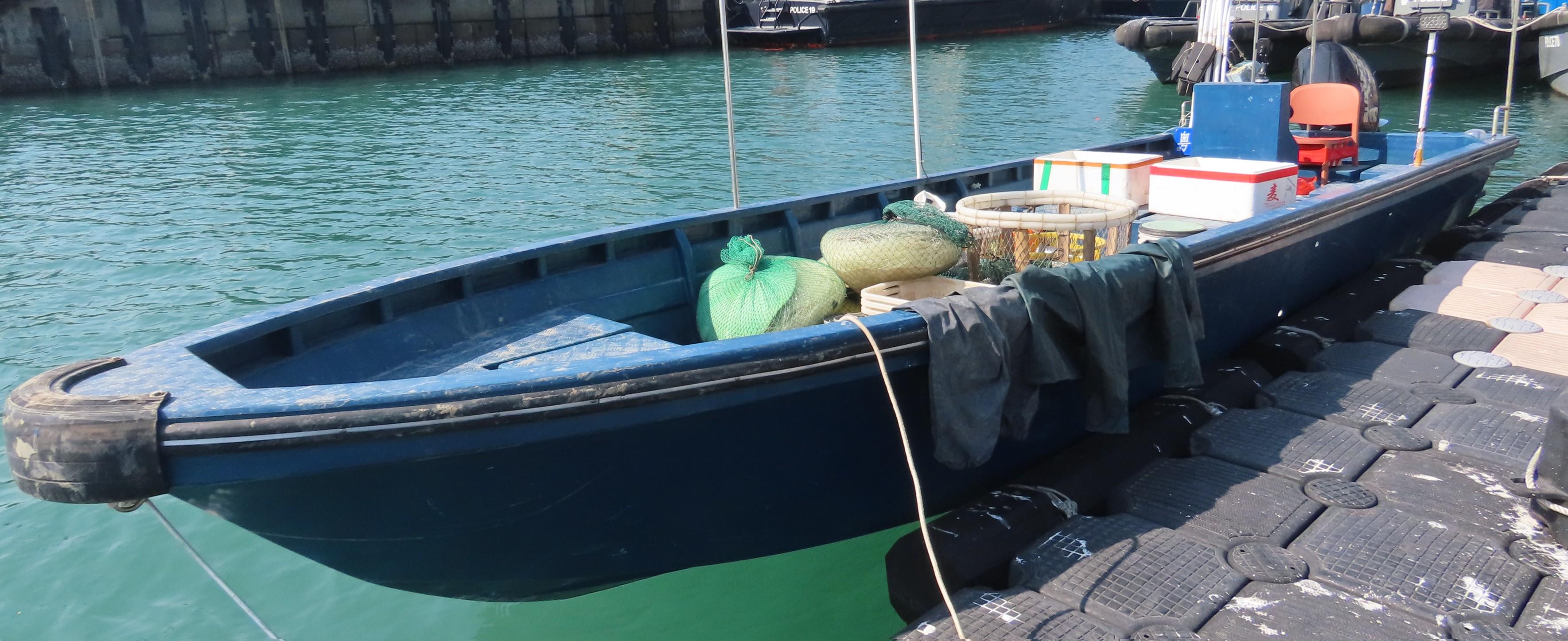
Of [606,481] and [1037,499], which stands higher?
Answer: [606,481]

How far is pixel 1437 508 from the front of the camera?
4148 millimetres

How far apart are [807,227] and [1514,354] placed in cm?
387

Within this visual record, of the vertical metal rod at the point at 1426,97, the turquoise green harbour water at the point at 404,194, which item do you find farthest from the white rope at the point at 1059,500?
the vertical metal rod at the point at 1426,97

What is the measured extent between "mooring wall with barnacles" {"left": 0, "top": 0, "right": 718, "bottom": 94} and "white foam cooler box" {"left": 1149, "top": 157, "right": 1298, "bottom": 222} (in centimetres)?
3083

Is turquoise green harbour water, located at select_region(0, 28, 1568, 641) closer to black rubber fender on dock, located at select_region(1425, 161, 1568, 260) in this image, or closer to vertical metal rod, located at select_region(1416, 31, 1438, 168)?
vertical metal rod, located at select_region(1416, 31, 1438, 168)

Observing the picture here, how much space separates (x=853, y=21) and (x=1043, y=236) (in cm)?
3442

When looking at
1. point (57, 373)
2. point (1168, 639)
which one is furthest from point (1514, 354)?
point (57, 373)

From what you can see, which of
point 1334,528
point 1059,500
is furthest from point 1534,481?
point 1059,500

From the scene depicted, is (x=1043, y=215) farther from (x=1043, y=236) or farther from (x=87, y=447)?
(x=87, y=447)

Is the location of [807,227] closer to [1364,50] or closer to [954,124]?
[954,124]

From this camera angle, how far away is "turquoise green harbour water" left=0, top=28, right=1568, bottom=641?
15.9ft

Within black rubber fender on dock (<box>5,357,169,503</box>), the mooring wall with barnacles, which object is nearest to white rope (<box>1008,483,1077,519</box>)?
black rubber fender on dock (<box>5,357,169,503</box>)

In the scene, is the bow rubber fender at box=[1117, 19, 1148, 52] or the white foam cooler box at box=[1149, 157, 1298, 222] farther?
the bow rubber fender at box=[1117, 19, 1148, 52]

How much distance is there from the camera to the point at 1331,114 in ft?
27.2
